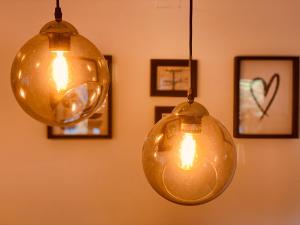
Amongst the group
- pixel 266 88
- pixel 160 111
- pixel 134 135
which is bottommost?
pixel 134 135

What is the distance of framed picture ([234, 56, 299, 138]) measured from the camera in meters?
1.95

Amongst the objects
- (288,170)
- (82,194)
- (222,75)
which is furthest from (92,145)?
(288,170)

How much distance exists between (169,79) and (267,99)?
1.78ft

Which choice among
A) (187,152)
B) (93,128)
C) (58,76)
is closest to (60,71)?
(58,76)

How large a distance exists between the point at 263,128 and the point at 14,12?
4.83ft

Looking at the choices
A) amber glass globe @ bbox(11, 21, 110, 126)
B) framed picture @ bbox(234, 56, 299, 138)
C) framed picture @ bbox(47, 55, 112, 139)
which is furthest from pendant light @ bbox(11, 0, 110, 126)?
framed picture @ bbox(234, 56, 299, 138)

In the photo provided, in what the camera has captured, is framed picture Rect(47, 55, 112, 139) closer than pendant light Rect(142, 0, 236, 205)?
No

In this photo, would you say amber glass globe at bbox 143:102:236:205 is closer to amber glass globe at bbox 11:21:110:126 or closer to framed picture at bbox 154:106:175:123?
amber glass globe at bbox 11:21:110:126

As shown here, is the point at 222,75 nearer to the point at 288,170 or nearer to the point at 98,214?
the point at 288,170

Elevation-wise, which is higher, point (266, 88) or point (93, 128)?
point (266, 88)

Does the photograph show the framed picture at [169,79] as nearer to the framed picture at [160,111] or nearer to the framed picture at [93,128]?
the framed picture at [160,111]

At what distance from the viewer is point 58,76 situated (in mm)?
724

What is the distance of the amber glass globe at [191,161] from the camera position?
2.43 ft

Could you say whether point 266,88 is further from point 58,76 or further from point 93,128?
point 58,76
